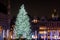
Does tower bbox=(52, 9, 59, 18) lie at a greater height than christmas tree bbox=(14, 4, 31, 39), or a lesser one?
greater

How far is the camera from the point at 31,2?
9.65m

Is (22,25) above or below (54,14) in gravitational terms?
below

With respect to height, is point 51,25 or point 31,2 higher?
point 31,2

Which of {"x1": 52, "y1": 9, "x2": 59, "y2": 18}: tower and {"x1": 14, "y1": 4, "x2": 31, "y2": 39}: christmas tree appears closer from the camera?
{"x1": 14, "y1": 4, "x2": 31, "y2": 39}: christmas tree

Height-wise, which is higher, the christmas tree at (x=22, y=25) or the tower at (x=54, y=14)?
the tower at (x=54, y=14)

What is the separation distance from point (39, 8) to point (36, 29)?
33.4 inches

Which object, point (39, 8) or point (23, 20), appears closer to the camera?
point (23, 20)

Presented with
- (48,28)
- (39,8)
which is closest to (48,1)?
(39,8)

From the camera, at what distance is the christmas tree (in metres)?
8.72

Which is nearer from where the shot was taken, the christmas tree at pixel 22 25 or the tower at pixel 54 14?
the christmas tree at pixel 22 25

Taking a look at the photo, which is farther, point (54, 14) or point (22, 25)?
point (54, 14)

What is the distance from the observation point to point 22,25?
873 cm

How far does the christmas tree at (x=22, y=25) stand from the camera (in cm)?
872

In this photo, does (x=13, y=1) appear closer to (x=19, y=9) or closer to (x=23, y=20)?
(x=19, y=9)
